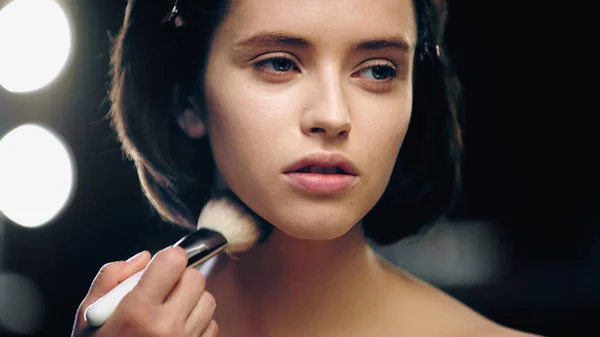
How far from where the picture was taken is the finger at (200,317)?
1.88ft

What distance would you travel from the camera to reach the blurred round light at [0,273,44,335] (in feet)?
2.74

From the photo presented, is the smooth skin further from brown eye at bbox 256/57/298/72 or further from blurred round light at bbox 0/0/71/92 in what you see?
blurred round light at bbox 0/0/71/92

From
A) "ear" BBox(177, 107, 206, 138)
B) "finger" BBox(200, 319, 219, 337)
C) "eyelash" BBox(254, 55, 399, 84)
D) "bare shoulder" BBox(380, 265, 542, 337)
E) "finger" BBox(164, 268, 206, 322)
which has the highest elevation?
"eyelash" BBox(254, 55, 399, 84)

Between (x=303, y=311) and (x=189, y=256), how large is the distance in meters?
0.20

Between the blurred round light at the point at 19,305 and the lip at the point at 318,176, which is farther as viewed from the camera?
the blurred round light at the point at 19,305

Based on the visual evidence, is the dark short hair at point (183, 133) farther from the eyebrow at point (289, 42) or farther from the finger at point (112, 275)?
the finger at point (112, 275)

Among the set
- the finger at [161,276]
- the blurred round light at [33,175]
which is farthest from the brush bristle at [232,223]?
the blurred round light at [33,175]

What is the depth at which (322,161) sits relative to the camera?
2.05ft

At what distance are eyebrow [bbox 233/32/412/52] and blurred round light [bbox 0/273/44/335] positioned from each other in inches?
17.6

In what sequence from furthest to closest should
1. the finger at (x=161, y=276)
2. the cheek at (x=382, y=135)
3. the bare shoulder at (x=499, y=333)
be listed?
the bare shoulder at (x=499, y=333) → the cheek at (x=382, y=135) → the finger at (x=161, y=276)

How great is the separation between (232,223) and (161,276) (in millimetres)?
144

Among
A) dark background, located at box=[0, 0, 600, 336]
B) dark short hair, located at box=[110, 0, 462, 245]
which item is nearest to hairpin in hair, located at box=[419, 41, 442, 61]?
dark short hair, located at box=[110, 0, 462, 245]

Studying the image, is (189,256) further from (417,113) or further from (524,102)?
(524,102)

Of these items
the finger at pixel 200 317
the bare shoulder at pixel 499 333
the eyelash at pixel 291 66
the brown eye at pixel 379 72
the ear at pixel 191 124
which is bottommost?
the bare shoulder at pixel 499 333
